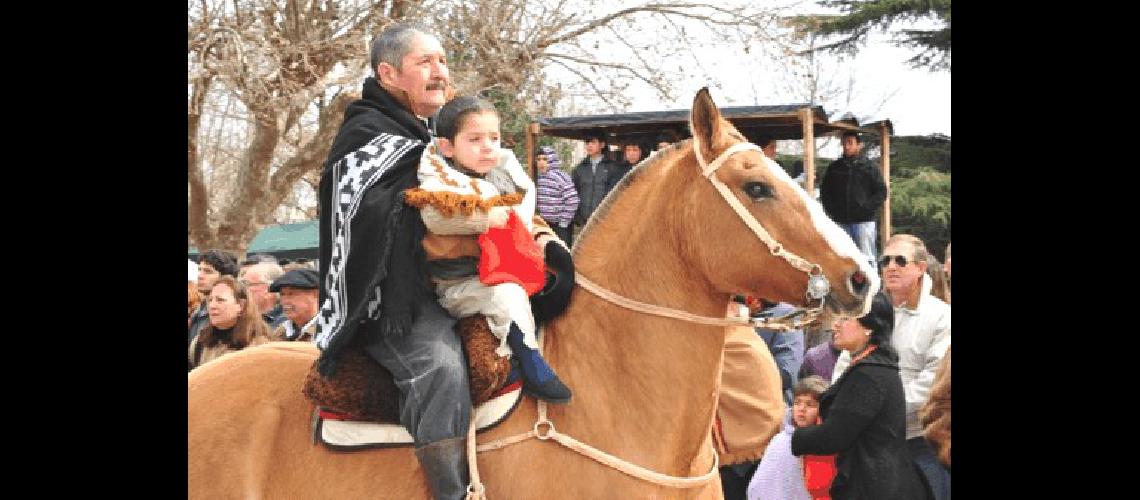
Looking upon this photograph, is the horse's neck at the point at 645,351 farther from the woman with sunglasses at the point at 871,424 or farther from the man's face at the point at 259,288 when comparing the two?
the man's face at the point at 259,288

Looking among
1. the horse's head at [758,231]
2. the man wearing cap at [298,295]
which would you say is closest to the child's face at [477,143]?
the horse's head at [758,231]

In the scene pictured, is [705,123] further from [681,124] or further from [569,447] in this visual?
[681,124]

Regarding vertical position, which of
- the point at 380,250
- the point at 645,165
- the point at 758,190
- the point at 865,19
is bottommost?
the point at 380,250

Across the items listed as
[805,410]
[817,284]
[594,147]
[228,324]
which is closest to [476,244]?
[817,284]

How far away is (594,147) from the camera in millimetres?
10922

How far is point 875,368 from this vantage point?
5.09 metres

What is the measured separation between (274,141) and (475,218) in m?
12.7

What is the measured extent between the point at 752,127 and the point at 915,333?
3.09m

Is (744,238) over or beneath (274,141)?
beneath

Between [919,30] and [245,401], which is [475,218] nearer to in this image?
[245,401]

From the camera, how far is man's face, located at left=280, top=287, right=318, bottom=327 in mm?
6906

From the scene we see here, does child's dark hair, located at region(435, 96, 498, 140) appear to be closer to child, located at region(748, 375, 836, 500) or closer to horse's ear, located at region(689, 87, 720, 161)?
horse's ear, located at region(689, 87, 720, 161)

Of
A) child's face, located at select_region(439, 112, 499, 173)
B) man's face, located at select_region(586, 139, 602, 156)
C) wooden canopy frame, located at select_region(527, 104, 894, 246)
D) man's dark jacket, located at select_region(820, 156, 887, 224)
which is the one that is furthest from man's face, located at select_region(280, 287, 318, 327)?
man's face, located at select_region(586, 139, 602, 156)
